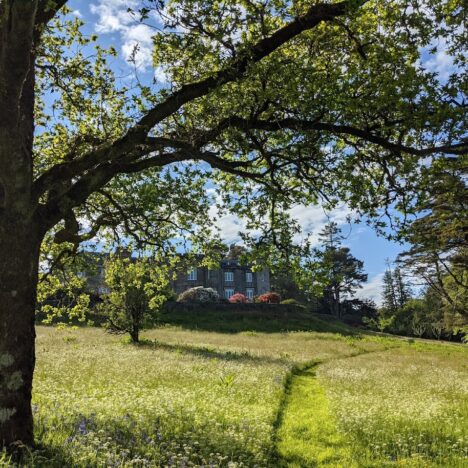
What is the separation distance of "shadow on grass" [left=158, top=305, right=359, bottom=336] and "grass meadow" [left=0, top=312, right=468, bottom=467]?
30528 mm

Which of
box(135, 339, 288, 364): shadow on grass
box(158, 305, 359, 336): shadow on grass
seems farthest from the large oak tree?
box(158, 305, 359, 336): shadow on grass

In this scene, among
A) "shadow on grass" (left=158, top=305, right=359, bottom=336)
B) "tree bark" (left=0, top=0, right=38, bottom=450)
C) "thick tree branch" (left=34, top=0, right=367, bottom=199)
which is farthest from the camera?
"shadow on grass" (left=158, top=305, right=359, bottom=336)

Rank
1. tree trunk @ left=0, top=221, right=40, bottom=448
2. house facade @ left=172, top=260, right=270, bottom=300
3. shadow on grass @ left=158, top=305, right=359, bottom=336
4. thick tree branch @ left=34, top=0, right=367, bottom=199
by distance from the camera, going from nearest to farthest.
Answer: tree trunk @ left=0, top=221, right=40, bottom=448 < thick tree branch @ left=34, top=0, right=367, bottom=199 < shadow on grass @ left=158, top=305, right=359, bottom=336 < house facade @ left=172, top=260, right=270, bottom=300

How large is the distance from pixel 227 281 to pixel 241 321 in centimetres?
4940

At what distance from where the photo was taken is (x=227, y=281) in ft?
351

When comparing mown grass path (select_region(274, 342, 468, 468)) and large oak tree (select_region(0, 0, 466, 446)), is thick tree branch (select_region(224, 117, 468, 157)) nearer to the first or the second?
large oak tree (select_region(0, 0, 466, 446))

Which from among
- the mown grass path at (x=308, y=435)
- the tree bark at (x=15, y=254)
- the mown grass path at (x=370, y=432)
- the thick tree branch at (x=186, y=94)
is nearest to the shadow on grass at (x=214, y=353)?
the mown grass path at (x=370, y=432)

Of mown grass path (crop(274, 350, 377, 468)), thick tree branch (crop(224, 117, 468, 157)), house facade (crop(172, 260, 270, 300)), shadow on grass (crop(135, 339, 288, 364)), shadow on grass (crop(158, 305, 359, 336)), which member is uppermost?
house facade (crop(172, 260, 270, 300))

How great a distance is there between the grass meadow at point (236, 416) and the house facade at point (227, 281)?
79857 millimetres

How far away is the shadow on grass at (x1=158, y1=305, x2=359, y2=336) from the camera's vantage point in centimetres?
5344

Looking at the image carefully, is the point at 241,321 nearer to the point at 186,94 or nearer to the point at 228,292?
the point at 228,292

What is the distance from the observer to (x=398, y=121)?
10359 mm

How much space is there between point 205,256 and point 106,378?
221 inches

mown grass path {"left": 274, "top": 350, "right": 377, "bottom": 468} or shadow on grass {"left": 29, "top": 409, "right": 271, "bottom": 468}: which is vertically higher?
shadow on grass {"left": 29, "top": 409, "right": 271, "bottom": 468}
